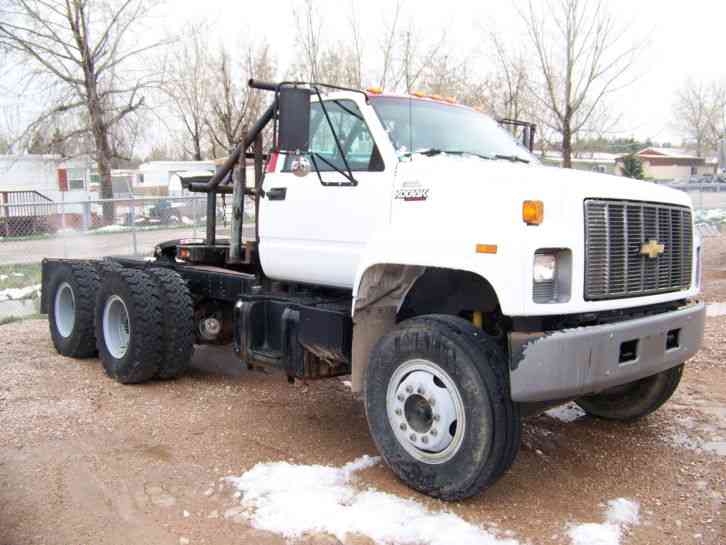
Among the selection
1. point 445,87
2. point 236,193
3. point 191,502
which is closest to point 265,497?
point 191,502

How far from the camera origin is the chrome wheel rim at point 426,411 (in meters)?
4.13

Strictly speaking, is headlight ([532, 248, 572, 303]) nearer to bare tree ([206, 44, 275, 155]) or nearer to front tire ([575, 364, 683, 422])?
front tire ([575, 364, 683, 422])

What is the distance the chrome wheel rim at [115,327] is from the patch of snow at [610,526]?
454cm

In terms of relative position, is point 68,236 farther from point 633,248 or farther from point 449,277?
point 633,248

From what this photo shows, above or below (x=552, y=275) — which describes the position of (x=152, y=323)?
below

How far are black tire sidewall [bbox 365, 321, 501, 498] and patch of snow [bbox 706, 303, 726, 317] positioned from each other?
20.4ft

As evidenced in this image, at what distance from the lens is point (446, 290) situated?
461 cm

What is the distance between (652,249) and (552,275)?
2.70 ft

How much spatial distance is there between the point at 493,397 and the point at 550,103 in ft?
41.3

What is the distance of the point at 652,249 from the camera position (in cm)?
429

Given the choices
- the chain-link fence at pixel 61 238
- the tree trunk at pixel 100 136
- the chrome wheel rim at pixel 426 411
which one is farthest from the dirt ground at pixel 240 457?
the tree trunk at pixel 100 136

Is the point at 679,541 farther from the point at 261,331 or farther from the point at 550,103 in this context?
the point at 550,103

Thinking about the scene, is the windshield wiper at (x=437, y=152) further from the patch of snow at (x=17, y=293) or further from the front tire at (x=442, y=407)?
the patch of snow at (x=17, y=293)

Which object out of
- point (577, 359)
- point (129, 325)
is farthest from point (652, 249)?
point (129, 325)
